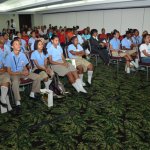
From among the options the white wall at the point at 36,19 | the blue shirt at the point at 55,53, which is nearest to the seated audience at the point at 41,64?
the blue shirt at the point at 55,53

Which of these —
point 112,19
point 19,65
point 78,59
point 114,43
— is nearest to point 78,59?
point 78,59

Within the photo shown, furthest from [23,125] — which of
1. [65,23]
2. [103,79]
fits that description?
[65,23]

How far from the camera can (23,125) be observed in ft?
12.5

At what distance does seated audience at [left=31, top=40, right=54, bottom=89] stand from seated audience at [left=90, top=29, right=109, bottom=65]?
3303mm

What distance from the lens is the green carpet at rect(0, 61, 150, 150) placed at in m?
3.26

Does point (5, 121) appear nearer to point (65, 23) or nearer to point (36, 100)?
point (36, 100)

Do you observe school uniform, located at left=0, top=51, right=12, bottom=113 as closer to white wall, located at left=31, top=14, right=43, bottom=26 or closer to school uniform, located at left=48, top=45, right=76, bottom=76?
school uniform, located at left=48, top=45, right=76, bottom=76

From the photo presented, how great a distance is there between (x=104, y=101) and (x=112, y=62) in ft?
12.9

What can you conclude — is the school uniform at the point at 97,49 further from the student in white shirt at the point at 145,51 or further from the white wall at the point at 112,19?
the white wall at the point at 112,19

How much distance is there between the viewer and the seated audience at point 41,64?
4863 millimetres

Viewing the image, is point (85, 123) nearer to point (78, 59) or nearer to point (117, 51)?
point (78, 59)

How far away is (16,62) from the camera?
4.65 metres

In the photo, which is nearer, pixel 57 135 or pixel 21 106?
pixel 57 135

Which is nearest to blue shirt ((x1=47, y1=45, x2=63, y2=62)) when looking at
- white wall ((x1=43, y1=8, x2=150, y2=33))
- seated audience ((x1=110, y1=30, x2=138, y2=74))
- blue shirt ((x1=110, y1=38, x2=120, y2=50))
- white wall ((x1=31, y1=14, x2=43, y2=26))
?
seated audience ((x1=110, y1=30, x2=138, y2=74))
